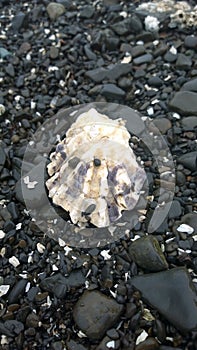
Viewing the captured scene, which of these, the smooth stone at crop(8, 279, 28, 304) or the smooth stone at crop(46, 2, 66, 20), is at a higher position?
the smooth stone at crop(46, 2, 66, 20)

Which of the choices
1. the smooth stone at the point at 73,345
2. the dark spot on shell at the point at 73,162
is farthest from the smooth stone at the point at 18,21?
the smooth stone at the point at 73,345

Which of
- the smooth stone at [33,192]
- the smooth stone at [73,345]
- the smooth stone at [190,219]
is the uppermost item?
the smooth stone at [33,192]

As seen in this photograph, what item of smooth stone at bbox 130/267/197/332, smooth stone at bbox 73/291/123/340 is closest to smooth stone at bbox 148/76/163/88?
smooth stone at bbox 130/267/197/332

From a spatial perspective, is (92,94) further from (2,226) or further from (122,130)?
(2,226)

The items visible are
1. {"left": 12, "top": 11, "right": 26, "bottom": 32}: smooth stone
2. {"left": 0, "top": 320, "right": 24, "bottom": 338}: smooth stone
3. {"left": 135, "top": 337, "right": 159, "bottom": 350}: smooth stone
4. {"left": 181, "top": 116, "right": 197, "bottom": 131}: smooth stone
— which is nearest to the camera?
{"left": 135, "top": 337, "right": 159, "bottom": 350}: smooth stone

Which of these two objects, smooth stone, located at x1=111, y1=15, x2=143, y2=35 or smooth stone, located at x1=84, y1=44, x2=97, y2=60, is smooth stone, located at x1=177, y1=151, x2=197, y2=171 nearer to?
smooth stone, located at x1=84, y1=44, x2=97, y2=60

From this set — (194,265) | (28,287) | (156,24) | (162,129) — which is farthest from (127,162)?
(156,24)

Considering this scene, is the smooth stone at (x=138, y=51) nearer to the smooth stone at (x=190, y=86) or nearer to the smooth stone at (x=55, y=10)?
the smooth stone at (x=190, y=86)
